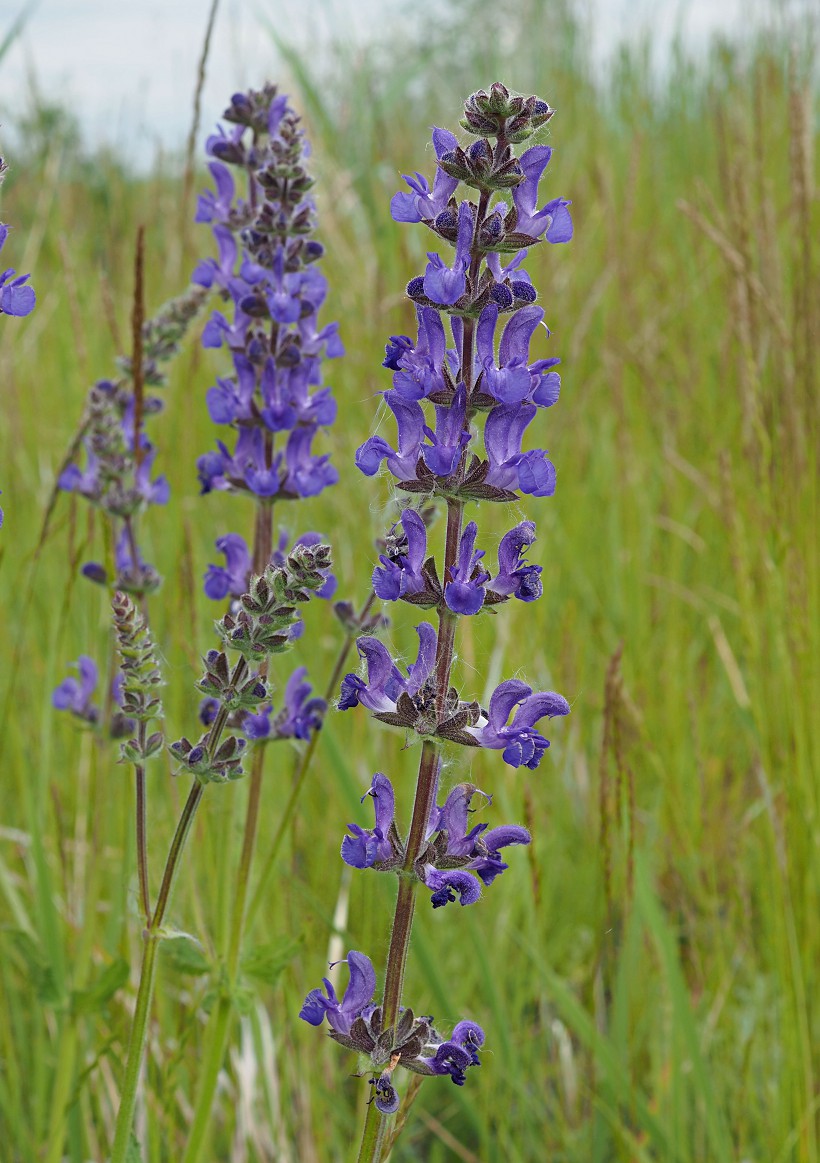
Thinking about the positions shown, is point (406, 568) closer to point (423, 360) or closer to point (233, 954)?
point (423, 360)

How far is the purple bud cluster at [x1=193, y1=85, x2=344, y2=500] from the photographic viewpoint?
2.01 m

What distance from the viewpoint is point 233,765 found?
1.45 metres

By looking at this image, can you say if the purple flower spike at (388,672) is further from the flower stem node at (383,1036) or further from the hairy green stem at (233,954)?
the hairy green stem at (233,954)

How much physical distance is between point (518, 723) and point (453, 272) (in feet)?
1.76

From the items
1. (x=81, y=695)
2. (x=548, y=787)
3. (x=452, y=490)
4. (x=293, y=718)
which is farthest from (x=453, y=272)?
(x=548, y=787)

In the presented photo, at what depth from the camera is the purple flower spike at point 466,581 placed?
123 cm

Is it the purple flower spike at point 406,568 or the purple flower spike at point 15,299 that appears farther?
the purple flower spike at point 406,568

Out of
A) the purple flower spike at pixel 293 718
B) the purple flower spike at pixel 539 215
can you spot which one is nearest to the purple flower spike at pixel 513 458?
the purple flower spike at pixel 539 215

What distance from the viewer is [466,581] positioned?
4.26 feet

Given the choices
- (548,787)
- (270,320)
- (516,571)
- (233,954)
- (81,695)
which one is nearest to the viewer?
(516,571)

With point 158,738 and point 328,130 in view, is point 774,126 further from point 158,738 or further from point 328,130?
point 158,738

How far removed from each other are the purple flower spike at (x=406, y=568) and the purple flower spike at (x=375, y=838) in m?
0.21

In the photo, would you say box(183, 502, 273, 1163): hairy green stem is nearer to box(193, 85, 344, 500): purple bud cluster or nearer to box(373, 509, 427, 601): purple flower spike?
box(193, 85, 344, 500): purple bud cluster

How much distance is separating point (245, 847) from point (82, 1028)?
2.40 feet
